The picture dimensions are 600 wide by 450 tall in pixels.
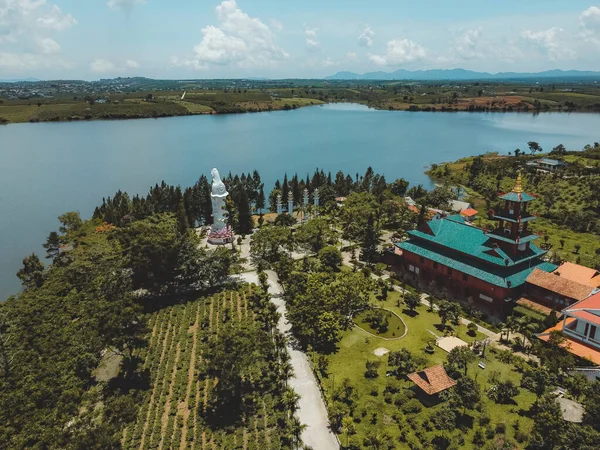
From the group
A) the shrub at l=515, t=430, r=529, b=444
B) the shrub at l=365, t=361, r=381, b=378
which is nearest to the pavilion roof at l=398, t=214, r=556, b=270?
the shrub at l=365, t=361, r=381, b=378

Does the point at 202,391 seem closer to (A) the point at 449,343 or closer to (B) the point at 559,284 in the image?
(A) the point at 449,343

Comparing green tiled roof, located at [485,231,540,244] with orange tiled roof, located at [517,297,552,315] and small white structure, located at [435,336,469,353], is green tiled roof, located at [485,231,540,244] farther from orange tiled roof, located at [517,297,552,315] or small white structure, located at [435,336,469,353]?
small white structure, located at [435,336,469,353]

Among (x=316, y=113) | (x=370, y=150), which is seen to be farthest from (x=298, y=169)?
(x=316, y=113)

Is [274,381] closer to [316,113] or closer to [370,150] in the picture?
[370,150]

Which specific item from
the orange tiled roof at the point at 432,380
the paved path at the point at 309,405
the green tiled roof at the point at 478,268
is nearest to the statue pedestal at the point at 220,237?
the paved path at the point at 309,405

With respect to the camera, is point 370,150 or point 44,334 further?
point 370,150

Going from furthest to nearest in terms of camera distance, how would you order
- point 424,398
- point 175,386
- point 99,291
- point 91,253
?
point 91,253 → point 99,291 → point 175,386 → point 424,398
